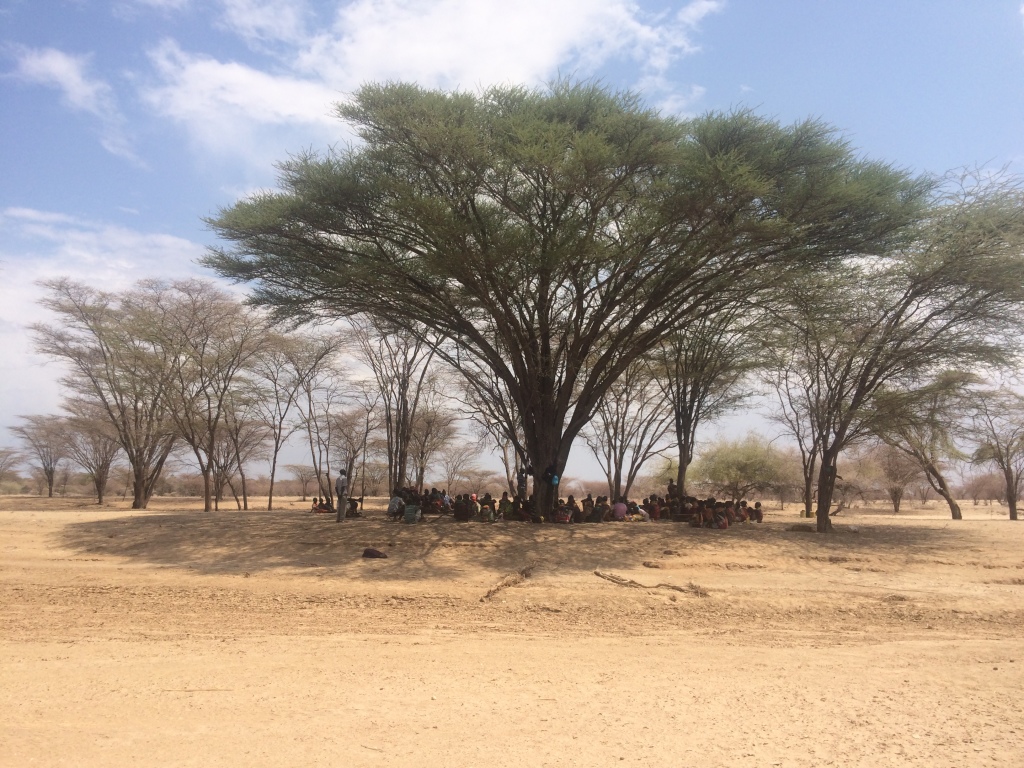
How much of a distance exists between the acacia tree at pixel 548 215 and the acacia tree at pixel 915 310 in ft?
4.76

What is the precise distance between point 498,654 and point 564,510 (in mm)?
10281

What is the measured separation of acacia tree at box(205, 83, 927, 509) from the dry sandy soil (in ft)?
19.3

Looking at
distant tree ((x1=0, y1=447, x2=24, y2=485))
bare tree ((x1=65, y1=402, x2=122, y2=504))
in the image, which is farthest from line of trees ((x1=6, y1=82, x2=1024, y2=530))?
distant tree ((x1=0, y1=447, x2=24, y2=485))

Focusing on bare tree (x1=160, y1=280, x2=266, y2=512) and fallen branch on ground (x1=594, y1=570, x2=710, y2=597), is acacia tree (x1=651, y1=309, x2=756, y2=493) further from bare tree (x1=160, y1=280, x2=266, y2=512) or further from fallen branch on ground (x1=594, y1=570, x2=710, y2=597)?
bare tree (x1=160, y1=280, x2=266, y2=512)

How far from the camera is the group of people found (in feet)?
55.4

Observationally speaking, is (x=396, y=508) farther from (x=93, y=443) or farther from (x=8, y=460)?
(x=8, y=460)

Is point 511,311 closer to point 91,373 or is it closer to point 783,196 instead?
point 783,196

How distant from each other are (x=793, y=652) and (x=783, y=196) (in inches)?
428

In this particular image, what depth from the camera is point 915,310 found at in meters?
17.4

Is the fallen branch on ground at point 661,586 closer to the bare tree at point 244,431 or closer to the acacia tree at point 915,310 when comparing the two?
the acacia tree at point 915,310

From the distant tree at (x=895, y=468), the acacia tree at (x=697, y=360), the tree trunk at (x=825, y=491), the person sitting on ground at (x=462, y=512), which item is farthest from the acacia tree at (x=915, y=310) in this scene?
the distant tree at (x=895, y=468)

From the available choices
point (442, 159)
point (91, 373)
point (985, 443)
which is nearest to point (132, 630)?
point (442, 159)

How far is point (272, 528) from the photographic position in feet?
50.5

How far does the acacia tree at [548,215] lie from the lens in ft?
47.0
